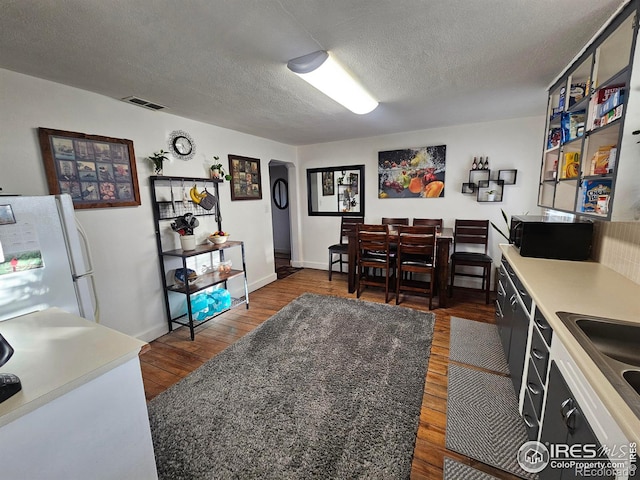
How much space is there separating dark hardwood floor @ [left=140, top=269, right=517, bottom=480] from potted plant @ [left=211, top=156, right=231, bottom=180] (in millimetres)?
1698

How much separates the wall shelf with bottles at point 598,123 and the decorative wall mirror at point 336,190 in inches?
108

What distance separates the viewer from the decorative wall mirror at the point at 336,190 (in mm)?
4625

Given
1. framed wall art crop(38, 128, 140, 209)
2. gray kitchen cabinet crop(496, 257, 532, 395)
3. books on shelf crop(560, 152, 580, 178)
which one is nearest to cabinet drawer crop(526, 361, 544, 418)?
gray kitchen cabinet crop(496, 257, 532, 395)

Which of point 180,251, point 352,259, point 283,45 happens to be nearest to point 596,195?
point 283,45

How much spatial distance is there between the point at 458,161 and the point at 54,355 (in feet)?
14.5

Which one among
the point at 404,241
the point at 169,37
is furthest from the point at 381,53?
the point at 404,241

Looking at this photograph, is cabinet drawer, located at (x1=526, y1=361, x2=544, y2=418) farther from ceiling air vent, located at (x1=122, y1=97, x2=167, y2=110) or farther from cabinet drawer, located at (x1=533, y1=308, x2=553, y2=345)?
ceiling air vent, located at (x1=122, y1=97, x2=167, y2=110)

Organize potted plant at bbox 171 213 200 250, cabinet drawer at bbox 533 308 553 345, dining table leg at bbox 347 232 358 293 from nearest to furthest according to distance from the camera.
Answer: cabinet drawer at bbox 533 308 553 345
potted plant at bbox 171 213 200 250
dining table leg at bbox 347 232 358 293

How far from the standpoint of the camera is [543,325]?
4.48ft

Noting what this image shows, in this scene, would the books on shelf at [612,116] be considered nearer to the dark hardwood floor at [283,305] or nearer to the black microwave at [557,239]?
the black microwave at [557,239]

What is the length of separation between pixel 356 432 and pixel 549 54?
273cm

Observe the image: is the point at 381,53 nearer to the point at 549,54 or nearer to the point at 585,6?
the point at 585,6

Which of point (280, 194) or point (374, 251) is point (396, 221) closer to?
point (374, 251)

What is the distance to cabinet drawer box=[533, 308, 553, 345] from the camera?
4.21 ft
